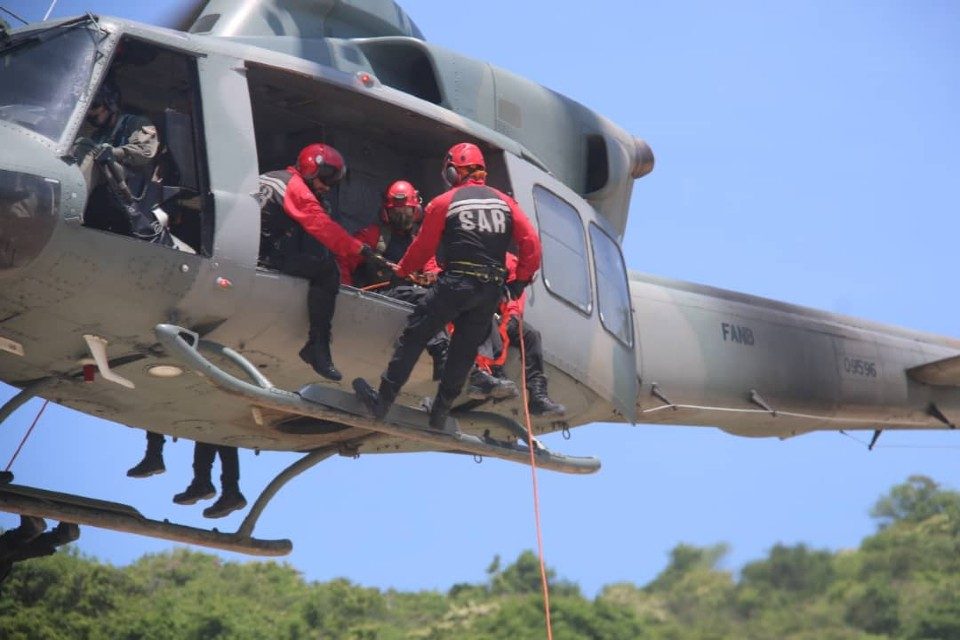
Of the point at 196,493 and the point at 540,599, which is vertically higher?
the point at 540,599

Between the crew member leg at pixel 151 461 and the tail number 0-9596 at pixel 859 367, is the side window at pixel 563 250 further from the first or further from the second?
the tail number 0-9596 at pixel 859 367


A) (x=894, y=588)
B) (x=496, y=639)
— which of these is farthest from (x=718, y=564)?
(x=496, y=639)

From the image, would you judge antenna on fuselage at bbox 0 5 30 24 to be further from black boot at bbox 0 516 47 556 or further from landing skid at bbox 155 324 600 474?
black boot at bbox 0 516 47 556

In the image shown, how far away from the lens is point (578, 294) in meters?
9.69

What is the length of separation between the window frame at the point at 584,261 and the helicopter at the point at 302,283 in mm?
17

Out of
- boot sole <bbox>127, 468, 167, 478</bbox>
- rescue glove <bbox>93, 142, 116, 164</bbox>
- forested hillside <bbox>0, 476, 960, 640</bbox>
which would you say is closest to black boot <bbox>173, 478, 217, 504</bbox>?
boot sole <bbox>127, 468, 167, 478</bbox>

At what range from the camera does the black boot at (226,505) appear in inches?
393

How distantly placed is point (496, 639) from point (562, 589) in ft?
12.9

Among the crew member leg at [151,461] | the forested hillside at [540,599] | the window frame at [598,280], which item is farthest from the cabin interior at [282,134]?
the forested hillside at [540,599]

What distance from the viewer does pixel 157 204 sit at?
853 centimetres

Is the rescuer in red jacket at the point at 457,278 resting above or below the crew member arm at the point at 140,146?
below

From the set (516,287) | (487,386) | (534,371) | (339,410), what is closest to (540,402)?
(534,371)

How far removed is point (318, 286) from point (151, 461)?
6.62ft

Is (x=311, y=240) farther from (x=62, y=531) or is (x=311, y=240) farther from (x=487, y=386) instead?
(x=62, y=531)
